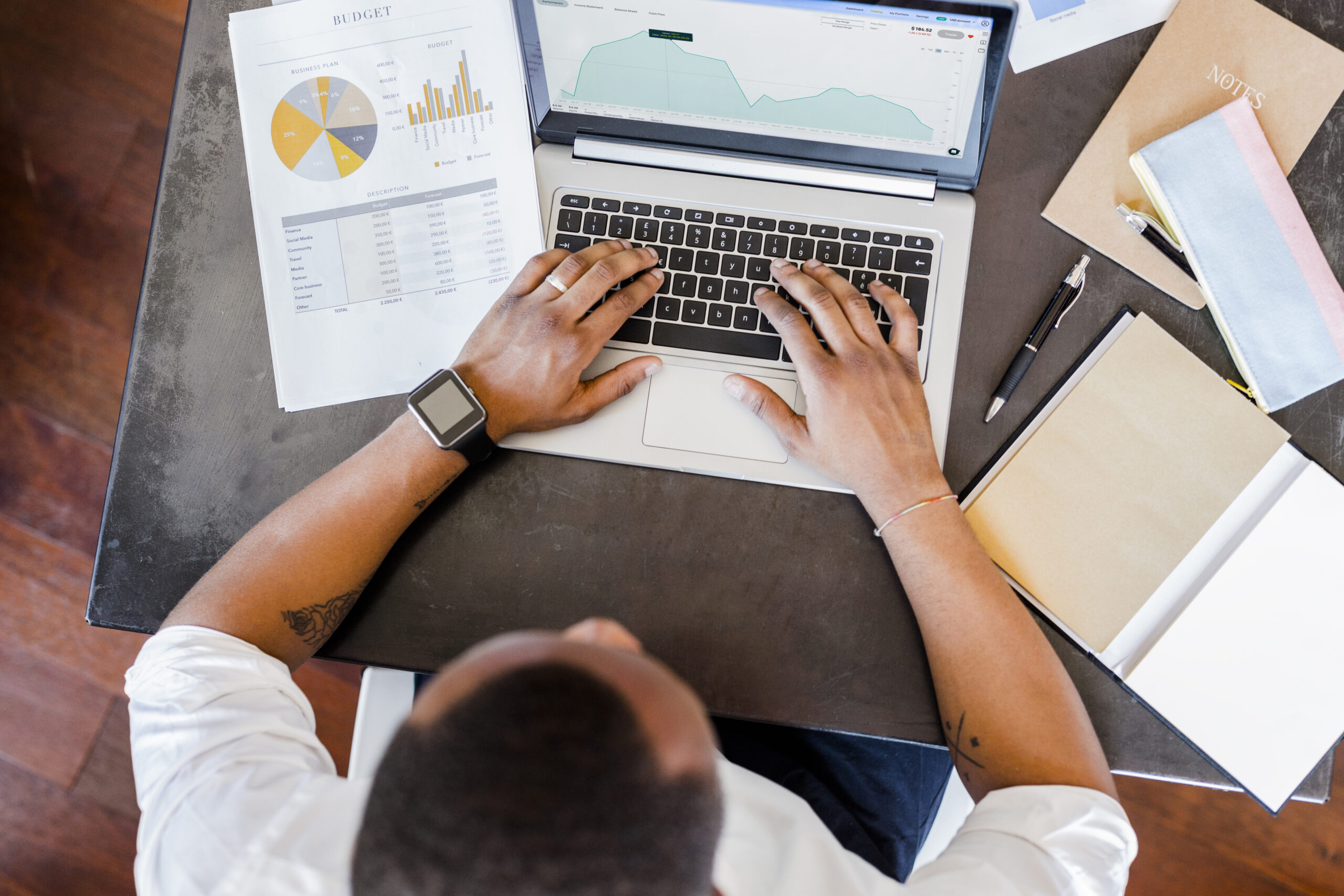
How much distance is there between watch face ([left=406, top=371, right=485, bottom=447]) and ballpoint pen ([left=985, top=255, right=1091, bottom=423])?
53 centimetres

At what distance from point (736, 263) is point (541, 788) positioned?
577 millimetres

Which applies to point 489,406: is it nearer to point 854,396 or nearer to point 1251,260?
point 854,396

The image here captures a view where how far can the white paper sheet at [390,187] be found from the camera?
2.66 feet

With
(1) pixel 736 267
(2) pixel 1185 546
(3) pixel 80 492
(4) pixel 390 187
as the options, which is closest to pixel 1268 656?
(2) pixel 1185 546

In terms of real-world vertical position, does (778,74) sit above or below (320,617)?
above

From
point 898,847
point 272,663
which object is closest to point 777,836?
point 898,847

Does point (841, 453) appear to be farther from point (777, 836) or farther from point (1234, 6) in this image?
point (1234, 6)

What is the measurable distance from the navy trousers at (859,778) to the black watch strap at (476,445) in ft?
1.42

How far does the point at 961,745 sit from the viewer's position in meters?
0.71

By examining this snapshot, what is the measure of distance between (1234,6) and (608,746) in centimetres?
99

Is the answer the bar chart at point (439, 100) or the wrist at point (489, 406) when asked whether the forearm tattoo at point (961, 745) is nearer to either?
the wrist at point (489, 406)

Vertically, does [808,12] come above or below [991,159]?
above

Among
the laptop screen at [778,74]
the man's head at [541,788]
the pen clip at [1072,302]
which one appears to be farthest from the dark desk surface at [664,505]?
the man's head at [541,788]

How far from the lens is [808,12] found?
71 centimetres
